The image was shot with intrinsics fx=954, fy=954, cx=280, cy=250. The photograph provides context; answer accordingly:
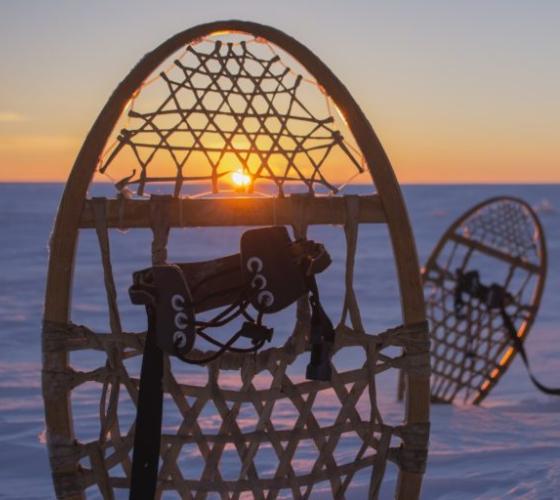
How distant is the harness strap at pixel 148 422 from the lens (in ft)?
5.91

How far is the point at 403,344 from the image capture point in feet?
6.39

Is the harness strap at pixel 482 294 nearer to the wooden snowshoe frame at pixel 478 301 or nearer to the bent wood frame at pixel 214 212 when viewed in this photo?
the wooden snowshoe frame at pixel 478 301

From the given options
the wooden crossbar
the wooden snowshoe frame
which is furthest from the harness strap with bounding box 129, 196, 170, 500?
the wooden snowshoe frame

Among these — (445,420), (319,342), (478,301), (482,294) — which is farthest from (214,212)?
(478,301)

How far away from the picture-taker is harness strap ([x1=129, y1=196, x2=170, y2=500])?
1801mm

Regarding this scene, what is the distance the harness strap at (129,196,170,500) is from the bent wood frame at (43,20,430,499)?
0.16 meters

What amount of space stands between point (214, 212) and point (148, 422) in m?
A: 0.42

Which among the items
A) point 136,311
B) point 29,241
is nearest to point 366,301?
point 136,311

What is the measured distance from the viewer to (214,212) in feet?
6.13

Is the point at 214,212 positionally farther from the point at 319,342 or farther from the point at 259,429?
the point at 259,429

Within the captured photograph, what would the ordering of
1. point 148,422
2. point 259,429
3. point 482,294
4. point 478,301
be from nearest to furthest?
point 148,422 < point 259,429 < point 482,294 < point 478,301

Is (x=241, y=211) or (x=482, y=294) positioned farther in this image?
(x=482, y=294)

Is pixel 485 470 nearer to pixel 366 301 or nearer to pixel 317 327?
pixel 317 327

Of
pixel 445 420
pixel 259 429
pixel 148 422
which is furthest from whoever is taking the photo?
pixel 445 420
